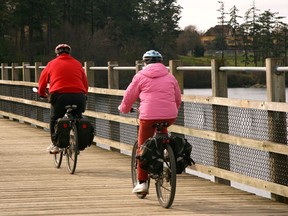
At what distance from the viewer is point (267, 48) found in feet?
443

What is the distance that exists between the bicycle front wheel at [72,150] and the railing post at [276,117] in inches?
129

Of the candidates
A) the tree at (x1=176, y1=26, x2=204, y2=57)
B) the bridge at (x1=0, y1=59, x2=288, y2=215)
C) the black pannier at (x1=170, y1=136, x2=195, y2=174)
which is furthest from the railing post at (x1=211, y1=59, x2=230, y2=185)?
the tree at (x1=176, y1=26, x2=204, y2=57)

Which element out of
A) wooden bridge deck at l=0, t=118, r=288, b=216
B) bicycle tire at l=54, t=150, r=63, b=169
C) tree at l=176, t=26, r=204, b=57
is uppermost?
→ tree at l=176, t=26, r=204, b=57

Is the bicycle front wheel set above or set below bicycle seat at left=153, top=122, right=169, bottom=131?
below

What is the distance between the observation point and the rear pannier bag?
12.2 metres

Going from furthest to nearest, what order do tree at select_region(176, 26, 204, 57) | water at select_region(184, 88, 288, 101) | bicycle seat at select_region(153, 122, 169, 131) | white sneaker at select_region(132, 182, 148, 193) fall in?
1. tree at select_region(176, 26, 204, 57)
2. water at select_region(184, 88, 288, 101)
3. white sneaker at select_region(132, 182, 148, 193)
4. bicycle seat at select_region(153, 122, 169, 131)

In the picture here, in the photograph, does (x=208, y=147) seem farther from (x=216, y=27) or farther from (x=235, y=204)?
(x=216, y=27)

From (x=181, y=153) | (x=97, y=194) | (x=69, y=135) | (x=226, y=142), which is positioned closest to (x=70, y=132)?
(x=69, y=135)

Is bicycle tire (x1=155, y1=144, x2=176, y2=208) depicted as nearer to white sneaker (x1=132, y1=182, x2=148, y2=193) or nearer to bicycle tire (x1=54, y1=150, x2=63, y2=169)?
white sneaker (x1=132, y1=182, x2=148, y2=193)

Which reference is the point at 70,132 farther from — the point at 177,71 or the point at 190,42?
the point at 190,42

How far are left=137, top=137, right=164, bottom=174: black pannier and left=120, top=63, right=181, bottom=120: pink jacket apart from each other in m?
0.27

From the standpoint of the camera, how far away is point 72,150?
12453 millimetres

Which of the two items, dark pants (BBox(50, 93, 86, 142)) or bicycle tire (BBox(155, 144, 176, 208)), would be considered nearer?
bicycle tire (BBox(155, 144, 176, 208))

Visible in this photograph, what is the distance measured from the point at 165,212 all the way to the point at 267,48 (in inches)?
5013
